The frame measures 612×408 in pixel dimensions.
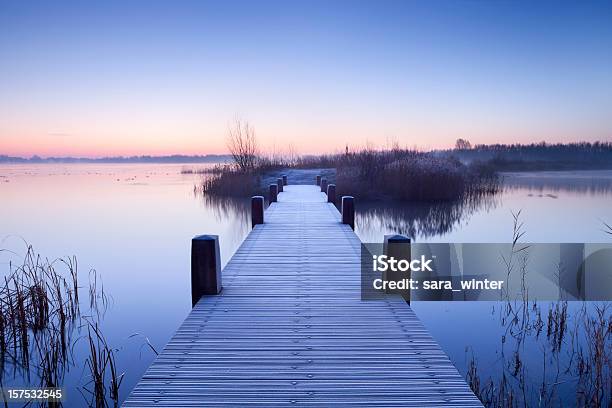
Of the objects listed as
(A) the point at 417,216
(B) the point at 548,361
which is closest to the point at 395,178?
(A) the point at 417,216

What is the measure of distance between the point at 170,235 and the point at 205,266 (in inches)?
399

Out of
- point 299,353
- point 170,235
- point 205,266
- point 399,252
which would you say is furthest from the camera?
point 170,235

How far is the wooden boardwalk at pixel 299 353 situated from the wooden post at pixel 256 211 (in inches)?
140

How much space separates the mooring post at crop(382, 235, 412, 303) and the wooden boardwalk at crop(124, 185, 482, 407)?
0.64ft

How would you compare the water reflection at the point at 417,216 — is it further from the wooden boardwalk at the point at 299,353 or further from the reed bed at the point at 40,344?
the reed bed at the point at 40,344

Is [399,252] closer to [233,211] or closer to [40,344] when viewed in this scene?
[40,344]

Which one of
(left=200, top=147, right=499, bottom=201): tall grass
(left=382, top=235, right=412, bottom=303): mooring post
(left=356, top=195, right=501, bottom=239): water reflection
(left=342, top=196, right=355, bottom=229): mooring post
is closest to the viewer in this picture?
(left=382, top=235, right=412, bottom=303): mooring post

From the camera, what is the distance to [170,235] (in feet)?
45.6

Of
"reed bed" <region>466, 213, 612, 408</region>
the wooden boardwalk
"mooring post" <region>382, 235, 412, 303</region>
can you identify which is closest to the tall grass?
"reed bed" <region>466, 213, 612, 408</region>

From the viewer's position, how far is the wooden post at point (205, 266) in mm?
4223

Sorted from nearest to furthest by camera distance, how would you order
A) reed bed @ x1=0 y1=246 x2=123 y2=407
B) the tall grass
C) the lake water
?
reed bed @ x1=0 y1=246 x2=123 y2=407, the lake water, the tall grass

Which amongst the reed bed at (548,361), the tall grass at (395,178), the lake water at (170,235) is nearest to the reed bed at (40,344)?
the lake water at (170,235)

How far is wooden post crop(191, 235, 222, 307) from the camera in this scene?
422cm

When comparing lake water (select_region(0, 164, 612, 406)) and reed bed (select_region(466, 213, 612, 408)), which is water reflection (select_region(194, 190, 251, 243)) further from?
reed bed (select_region(466, 213, 612, 408))
